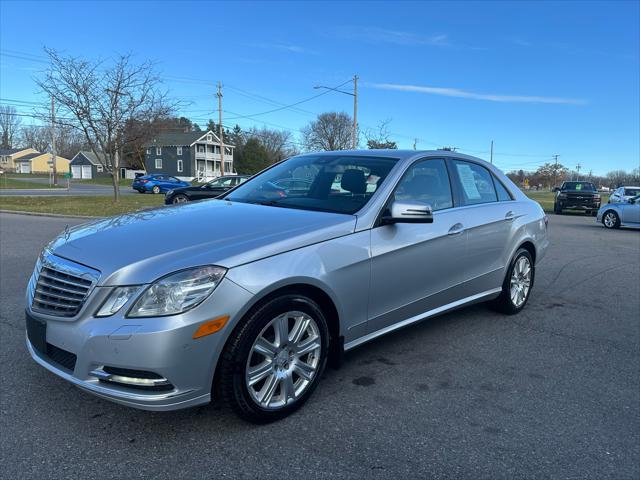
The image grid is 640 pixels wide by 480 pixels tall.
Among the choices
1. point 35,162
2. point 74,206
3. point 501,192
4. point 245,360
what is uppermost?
point 35,162

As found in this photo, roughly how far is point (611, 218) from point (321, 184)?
16837 millimetres

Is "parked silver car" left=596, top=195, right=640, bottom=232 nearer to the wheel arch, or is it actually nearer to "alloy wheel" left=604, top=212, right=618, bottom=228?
"alloy wheel" left=604, top=212, right=618, bottom=228

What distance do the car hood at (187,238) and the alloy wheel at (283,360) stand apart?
47 centimetres

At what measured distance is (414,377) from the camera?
3.64 metres

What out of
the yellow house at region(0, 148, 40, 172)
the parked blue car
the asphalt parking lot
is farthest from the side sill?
Answer: the yellow house at region(0, 148, 40, 172)

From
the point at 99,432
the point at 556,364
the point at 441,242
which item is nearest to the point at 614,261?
the point at 556,364

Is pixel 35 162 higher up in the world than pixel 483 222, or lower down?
higher up

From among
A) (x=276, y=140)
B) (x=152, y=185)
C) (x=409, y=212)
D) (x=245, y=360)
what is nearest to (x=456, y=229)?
(x=409, y=212)

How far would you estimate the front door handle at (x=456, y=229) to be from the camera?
4.05 meters

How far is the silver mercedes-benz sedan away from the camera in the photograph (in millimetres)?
2473

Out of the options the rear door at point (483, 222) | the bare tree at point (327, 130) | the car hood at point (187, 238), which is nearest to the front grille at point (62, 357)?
the car hood at point (187, 238)

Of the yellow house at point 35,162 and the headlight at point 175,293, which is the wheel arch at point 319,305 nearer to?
the headlight at point 175,293

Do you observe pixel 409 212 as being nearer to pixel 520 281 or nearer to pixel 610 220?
pixel 520 281

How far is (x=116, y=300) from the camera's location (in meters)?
2.49
